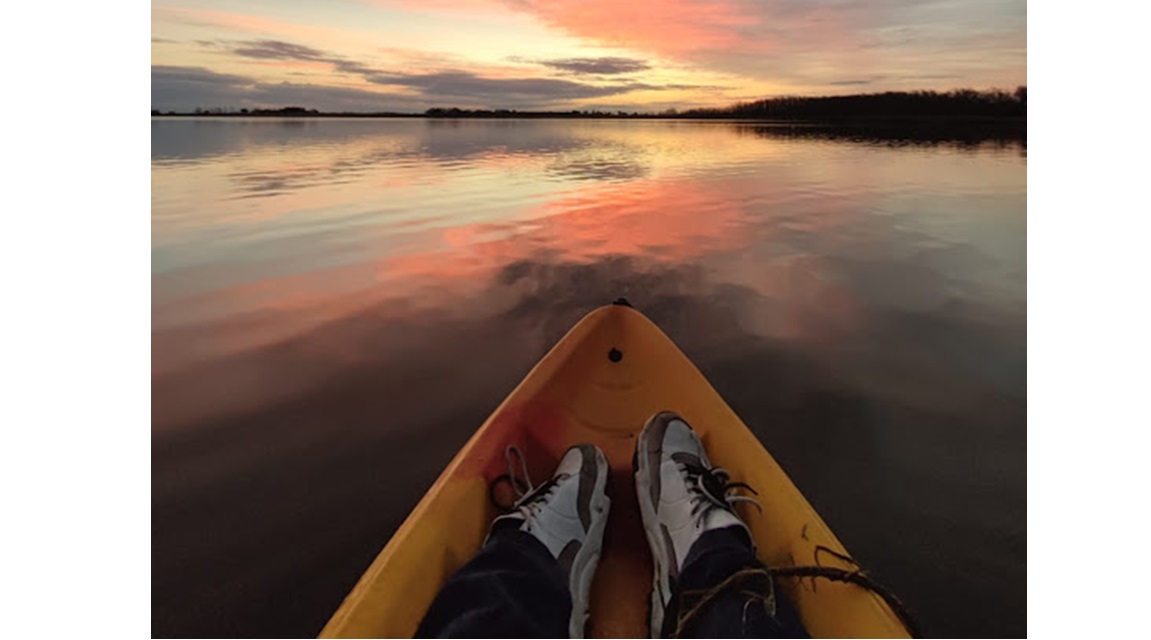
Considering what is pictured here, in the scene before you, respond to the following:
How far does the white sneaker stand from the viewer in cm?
144

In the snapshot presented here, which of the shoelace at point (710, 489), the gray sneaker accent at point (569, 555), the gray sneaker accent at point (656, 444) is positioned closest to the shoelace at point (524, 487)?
the gray sneaker accent at point (569, 555)

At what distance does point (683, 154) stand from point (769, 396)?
12583 millimetres

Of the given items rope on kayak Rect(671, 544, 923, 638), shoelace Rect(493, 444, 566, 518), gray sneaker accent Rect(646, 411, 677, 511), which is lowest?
rope on kayak Rect(671, 544, 923, 638)

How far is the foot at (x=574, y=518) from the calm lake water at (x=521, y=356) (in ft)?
2.76

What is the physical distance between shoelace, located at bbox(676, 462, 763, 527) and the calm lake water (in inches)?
29.5

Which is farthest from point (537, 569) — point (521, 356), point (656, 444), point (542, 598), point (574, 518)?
point (521, 356)

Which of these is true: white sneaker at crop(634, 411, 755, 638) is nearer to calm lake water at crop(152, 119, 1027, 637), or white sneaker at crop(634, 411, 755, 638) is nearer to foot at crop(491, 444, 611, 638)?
foot at crop(491, 444, 611, 638)

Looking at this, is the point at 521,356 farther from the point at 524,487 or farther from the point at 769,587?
the point at 769,587

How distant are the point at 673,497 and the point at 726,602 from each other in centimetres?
41

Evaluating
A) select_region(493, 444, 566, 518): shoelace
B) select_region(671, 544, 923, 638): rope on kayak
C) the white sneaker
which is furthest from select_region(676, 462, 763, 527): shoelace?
select_region(493, 444, 566, 518): shoelace

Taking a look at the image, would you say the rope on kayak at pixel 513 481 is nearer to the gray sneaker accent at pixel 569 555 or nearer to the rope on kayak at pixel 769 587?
the gray sneaker accent at pixel 569 555

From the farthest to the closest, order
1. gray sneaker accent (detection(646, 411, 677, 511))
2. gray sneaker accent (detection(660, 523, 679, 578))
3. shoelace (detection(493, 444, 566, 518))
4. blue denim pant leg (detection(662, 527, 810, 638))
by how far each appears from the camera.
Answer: gray sneaker accent (detection(646, 411, 677, 511))
shoelace (detection(493, 444, 566, 518))
gray sneaker accent (detection(660, 523, 679, 578))
blue denim pant leg (detection(662, 527, 810, 638))

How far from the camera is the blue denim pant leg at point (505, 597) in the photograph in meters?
1.15
